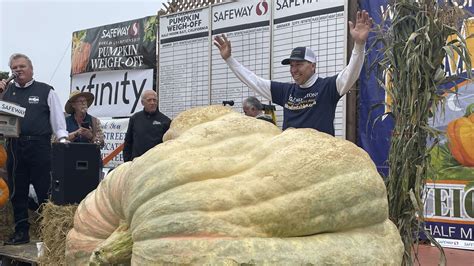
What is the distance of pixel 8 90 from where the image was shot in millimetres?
5086

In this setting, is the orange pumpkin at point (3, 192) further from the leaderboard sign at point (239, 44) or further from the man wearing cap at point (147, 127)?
the leaderboard sign at point (239, 44)

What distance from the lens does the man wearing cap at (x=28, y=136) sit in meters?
4.88

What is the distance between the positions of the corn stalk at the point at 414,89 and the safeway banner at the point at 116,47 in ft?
18.0

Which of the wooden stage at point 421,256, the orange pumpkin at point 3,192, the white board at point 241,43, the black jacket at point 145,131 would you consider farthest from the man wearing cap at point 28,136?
the white board at point 241,43

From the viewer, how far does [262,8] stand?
6309 millimetres

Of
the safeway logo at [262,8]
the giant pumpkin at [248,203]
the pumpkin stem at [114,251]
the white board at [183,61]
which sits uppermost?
the safeway logo at [262,8]

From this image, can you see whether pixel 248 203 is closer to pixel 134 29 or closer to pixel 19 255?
pixel 19 255

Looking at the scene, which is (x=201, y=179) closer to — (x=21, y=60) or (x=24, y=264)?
(x=24, y=264)

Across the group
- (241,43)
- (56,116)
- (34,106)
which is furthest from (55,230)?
(241,43)

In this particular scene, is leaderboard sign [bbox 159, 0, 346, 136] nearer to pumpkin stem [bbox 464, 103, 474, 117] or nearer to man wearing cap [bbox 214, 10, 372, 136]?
pumpkin stem [bbox 464, 103, 474, 117]

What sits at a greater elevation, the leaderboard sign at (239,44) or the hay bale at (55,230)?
the leaderboard sign at (239,44)

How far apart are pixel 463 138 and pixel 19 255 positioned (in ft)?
11.7

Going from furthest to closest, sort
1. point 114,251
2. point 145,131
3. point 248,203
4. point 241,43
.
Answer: point 241,43
point 145,131
point 114,251
point 248,203

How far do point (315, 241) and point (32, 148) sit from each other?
3614mm
